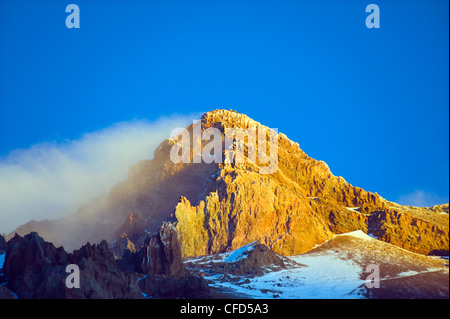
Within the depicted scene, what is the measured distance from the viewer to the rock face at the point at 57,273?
111750mm

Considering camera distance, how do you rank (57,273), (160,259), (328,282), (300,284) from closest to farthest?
(57,273) → (160,259) → (300,284) → (328,282)

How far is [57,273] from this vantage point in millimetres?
114125

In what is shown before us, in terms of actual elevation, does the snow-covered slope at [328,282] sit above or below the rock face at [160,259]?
below

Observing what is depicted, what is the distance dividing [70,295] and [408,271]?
134 m

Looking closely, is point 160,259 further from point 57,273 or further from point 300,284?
point 57,273

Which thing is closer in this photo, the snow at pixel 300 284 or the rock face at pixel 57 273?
the rock face at pixel 57 273

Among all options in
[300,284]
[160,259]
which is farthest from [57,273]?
[300,284]
